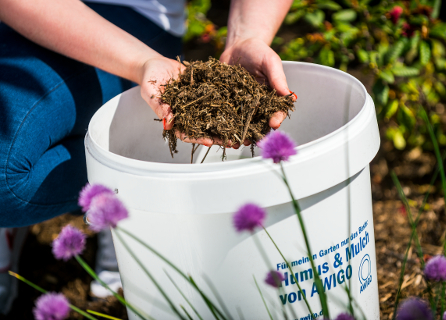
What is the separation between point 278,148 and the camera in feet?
1.76

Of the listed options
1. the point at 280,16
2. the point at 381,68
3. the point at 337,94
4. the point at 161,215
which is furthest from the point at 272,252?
the point at 381,68

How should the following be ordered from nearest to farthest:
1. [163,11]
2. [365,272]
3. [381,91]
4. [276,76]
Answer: [365,272] < [276,76] < [163,11] < [381,91]

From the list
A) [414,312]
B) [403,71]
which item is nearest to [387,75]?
[403,71]

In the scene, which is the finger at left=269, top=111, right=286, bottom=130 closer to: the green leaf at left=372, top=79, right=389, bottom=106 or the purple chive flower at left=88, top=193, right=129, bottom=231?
the purple chive flower at left=88, top=193, right=129, bottom=231

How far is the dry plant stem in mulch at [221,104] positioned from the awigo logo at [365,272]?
0.37m

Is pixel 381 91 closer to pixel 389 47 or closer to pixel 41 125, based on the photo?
pixel 389 47

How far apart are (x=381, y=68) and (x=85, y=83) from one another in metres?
1.11

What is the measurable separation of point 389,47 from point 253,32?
70cm

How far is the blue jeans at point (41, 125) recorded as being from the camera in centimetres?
102

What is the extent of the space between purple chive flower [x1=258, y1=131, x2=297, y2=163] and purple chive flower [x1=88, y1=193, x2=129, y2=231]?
0.69 feet

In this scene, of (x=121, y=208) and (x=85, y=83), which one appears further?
(x=85, y=83)

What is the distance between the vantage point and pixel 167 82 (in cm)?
99

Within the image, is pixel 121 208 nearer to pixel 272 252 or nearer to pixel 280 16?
pixel 272 252

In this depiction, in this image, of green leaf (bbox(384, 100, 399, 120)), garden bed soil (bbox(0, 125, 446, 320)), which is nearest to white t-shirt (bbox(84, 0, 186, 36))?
green leaf (bbox(384, 100, 399, 120))
